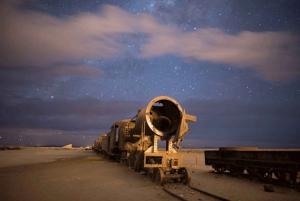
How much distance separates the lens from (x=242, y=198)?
7551 millimetres

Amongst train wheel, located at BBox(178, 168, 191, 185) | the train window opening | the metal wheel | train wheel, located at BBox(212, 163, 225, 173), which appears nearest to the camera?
train wheel, located at BBox(178, 168, 191, 185)

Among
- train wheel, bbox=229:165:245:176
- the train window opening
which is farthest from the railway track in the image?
train wheel, bbox=229:165:245:176

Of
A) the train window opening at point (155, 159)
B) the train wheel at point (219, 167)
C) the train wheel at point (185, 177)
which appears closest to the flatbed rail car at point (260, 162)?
the train wheel at point (219, 167)

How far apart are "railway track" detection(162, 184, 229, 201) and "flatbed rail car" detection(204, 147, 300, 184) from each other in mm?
4382

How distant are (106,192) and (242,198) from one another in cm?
456

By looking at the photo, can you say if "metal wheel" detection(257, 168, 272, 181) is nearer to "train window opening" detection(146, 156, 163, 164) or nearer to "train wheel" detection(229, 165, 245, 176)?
"train wheel" detection(229, 165, 245, 176)

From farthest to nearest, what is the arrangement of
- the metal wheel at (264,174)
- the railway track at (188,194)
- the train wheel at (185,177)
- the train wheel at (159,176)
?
the metal wheel at (264,174)
the train wheel at (185,177)
the train wheel at (159,176)
the railway track at (188,194)

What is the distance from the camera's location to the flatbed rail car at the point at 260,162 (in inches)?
391

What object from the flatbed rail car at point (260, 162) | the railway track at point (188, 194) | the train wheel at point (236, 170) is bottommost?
the railway track at point (188, 194)

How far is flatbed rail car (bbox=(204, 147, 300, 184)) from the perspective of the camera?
9922 mm

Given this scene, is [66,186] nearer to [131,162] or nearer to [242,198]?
[131,162]

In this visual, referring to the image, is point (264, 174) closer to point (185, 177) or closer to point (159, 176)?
point (185, 177)

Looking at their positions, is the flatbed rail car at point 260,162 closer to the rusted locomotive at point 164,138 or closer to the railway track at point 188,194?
the rusted locomotive at point 164,138

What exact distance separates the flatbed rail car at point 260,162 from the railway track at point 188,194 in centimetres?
438
